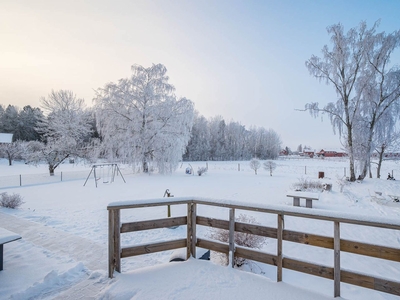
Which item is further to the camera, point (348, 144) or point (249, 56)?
point (348, 144)

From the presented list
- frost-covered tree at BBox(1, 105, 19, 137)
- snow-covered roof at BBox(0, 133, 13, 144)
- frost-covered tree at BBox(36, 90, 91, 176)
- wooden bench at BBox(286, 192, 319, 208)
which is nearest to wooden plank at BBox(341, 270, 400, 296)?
wooden bench at BBox(286, 192, 319, 208)

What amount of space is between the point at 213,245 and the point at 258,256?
59 cm

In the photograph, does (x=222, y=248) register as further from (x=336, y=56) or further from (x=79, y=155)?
(x=79, y=155)

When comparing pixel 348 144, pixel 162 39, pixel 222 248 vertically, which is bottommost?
pixel 222 248

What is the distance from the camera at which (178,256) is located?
9.55 ft

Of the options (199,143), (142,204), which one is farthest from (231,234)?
(199,143)

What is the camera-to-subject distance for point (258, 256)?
249cm

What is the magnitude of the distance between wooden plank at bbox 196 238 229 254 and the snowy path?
124 centimetres

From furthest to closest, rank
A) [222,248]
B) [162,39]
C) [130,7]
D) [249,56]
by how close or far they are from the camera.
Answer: [249,56], [162,39], [130,7], [222,248]

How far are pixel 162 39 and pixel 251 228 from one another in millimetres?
8975

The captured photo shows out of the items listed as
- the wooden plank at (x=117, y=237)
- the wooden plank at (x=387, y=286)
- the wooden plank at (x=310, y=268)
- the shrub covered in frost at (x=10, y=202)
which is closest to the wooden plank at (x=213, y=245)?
the wooden plank at (x=310, y=268)

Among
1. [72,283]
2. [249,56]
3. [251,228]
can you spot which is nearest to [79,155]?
[249,56]

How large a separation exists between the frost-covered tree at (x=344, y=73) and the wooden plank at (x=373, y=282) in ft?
38.7

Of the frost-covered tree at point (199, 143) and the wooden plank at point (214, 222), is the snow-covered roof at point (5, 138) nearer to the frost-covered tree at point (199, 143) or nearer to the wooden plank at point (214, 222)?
the frost-covered tree at point (199, 143)
